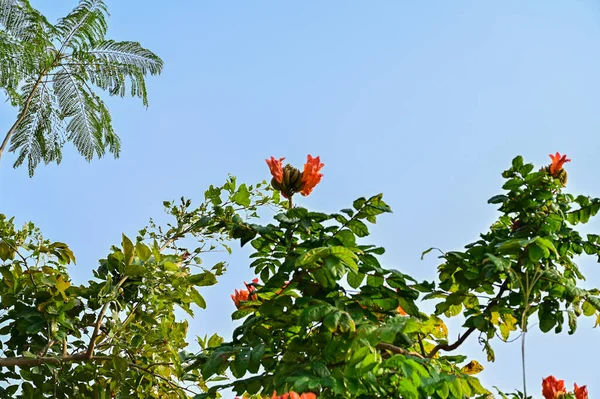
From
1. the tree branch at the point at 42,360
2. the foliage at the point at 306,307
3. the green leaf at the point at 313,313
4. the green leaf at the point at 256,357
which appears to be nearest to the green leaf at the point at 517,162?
the foliage at the point at 306,307

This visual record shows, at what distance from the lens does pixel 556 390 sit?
1812 mm

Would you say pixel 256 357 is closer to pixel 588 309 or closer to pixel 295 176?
pixel 295 176

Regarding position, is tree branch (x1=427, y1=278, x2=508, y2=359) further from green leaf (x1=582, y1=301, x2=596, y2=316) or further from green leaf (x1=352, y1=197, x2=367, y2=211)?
green leaf (x1=352, y1=197, x2=367, y2=211)

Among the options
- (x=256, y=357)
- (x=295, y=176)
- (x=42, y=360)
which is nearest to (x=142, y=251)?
(x=42, y=360)

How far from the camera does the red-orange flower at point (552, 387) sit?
1.81 meters

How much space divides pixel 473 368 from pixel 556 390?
225 mm

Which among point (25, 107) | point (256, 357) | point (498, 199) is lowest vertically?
point (256, 357)

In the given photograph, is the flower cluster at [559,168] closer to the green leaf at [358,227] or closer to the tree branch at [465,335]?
the tree branch at [465,335]

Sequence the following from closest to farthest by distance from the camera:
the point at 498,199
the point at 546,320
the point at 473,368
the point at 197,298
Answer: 1. the point at 546,320
2. the point at 498,199
3. the point at 473,368
4. the point at 197,298

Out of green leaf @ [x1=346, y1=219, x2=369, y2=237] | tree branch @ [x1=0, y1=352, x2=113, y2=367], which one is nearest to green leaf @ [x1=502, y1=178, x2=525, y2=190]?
green leaf @ [x1=346, y1=219, x2=369, y2=237]

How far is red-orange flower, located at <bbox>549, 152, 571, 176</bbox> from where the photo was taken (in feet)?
6.06

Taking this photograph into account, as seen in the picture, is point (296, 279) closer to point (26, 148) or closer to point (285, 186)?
point (285, 186)

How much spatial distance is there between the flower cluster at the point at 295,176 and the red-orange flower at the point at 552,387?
2.70 feet

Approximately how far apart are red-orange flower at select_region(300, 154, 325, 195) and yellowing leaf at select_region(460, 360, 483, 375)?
70 cm
